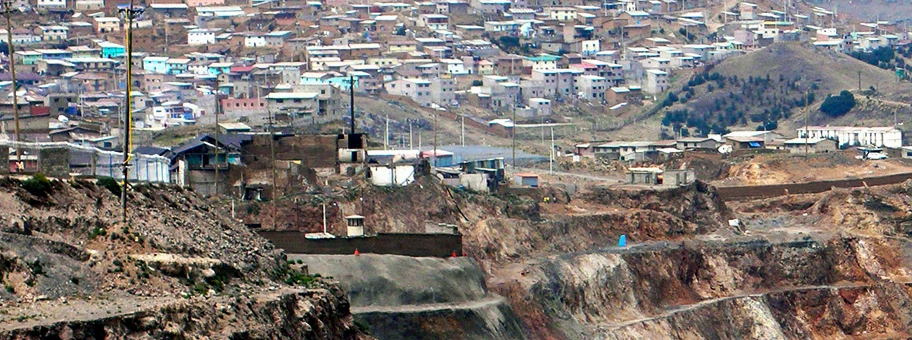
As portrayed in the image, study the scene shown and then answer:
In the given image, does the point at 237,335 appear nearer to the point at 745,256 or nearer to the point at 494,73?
the point at 745,256

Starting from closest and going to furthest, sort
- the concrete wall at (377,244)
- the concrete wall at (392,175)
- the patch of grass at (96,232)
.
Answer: the patch of grass at (96,232) < the concrete wall at (377,244) < the concrete wall at (392,175)

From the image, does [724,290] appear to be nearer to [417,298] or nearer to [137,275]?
[417,298]

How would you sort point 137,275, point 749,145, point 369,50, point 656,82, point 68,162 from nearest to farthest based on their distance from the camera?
point 137,275
point 68,162
point 749,145
point 656,82
point 369,50

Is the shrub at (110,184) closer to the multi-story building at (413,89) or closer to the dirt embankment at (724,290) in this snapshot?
the dirt embankment at (724,290)

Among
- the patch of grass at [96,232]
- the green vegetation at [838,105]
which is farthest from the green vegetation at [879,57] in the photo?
the patch of grass at [96,232]

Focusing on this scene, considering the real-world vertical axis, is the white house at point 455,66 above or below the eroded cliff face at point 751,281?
above

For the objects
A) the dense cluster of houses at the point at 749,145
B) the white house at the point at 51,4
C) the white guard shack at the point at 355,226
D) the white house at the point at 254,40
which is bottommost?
the dense cluster of houses at the point at 749,145

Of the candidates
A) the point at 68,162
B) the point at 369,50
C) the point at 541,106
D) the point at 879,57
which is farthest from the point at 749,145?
the point at 68,162
